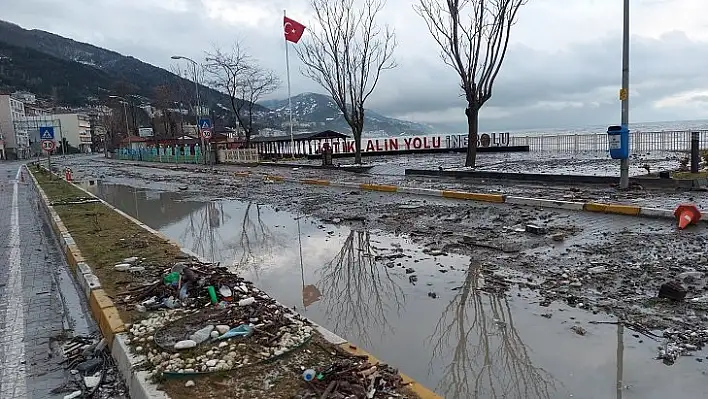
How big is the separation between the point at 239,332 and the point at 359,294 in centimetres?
212

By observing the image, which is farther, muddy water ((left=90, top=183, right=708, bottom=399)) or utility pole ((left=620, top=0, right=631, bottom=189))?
utility pole ((left=620, top=0, right=631, bottom=189))

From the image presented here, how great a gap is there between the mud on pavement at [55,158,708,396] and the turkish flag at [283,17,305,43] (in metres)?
23.8

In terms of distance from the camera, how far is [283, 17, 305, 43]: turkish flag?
3553 centimetres

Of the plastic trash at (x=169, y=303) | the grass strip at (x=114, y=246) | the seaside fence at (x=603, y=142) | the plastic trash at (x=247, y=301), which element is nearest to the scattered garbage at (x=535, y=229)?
the plastic trash at (x=247, y=301)

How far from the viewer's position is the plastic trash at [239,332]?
16.2ft

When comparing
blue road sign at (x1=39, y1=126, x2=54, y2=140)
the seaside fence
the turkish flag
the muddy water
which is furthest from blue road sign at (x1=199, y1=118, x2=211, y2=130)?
the muddy water

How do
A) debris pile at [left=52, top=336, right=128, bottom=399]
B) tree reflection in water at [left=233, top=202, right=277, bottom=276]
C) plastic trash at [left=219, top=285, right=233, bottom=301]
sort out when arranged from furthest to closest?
tree reflection in water at [left=233, top=202, right=277, bottom=276] < plastic trash at [left=219, top=285, right=233, bottom=301] < debris pile at [left=52, top=336, right=128, bottom=399]

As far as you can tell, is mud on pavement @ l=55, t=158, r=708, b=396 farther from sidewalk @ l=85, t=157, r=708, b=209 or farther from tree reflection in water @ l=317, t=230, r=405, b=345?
sidewalk @ l=85, t=157, r=708, b=209

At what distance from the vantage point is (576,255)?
792 cm

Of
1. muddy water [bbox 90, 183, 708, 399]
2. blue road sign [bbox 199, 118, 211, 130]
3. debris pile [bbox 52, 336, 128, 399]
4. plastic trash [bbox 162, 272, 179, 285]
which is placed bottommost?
debris pile [bbox 52, 336, 128, 399]

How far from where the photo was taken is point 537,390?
4102 mm

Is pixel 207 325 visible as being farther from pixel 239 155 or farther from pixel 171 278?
pixel 239 155

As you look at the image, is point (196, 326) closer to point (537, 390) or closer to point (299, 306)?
point (299, 306)

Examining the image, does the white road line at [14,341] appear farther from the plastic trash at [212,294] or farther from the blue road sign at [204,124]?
the blue road sign at [204,124]
